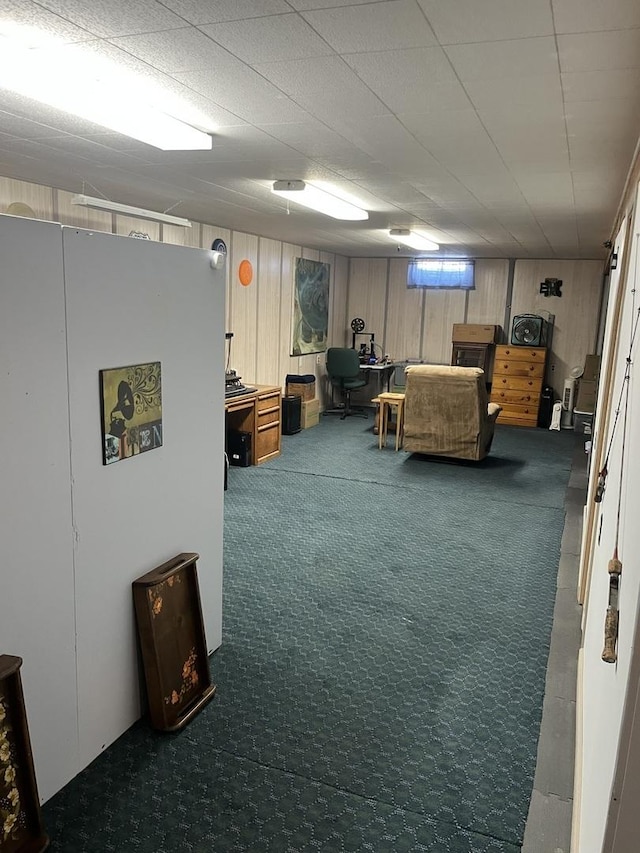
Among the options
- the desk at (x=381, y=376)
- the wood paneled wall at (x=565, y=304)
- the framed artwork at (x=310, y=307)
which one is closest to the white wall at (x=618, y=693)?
the framed artwork at (x=310, y=307)

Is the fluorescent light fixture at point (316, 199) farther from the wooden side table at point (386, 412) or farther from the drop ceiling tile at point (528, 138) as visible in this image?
the wooden side table at point (386, 412)

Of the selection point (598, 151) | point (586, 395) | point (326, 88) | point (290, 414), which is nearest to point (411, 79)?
point (326, 88)

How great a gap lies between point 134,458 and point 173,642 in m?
0.82

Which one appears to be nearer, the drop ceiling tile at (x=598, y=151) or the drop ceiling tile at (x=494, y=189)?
the drop ceiling tile at (x=598, y=151)

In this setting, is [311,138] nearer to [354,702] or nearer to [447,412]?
[354,702]

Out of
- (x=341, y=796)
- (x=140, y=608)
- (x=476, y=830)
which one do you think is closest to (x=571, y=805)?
(x=476, y=830)

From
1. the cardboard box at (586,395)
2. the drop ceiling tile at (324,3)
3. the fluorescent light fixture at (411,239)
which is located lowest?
the cardboard box at (586,395)

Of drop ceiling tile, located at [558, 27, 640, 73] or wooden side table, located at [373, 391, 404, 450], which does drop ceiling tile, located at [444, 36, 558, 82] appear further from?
wooden side table, located at [373, 391, 404, 450]

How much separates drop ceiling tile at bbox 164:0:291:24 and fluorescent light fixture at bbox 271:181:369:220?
2.55m

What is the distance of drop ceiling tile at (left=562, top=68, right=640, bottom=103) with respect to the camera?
228 centimetres

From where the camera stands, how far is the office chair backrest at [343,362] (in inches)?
380

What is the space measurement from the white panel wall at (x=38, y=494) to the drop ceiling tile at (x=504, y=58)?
150cm

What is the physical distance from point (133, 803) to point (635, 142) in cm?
363

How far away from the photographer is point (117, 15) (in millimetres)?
1937
